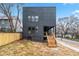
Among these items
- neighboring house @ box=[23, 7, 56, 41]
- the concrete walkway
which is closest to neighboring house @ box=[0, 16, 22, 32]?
neighboring house @ box=[23, 7, 56, 41]

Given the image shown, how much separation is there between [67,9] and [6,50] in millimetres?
1079

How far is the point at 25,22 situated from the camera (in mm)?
9180

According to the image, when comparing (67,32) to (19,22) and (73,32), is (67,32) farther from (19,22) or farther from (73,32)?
(19,22)

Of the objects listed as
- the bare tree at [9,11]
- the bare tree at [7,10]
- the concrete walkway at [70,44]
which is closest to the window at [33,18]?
the bare tree at [9,11]

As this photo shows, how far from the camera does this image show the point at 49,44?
9133 millimetres

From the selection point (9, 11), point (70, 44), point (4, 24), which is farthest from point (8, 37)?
point (70, 44)

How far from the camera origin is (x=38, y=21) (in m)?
9.14

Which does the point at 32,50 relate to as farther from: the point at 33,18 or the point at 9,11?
the point at 9,11

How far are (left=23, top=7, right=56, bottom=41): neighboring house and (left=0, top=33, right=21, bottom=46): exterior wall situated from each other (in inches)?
4.5

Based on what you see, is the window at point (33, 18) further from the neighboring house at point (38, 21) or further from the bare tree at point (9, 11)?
the bare tree at point (9, 11)

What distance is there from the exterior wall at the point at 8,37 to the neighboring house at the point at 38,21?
0.12 meters

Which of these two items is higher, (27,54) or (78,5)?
(78,5)

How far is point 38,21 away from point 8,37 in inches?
19.7

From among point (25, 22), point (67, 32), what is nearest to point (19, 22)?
point (25, 22)
